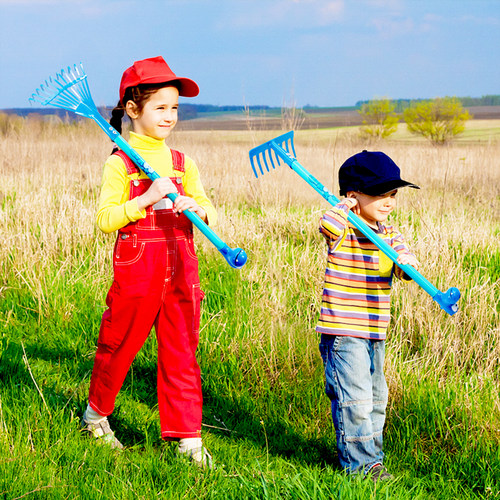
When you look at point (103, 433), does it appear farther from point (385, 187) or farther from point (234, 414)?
point (385, 187)

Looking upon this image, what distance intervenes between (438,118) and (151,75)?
133ft

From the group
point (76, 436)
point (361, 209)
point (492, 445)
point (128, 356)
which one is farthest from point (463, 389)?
point (76, 436)

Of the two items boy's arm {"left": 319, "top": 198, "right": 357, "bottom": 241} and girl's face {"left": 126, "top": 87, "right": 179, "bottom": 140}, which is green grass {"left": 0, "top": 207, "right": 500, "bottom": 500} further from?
girl's face {"left": 126, "top": 87, "right": 179, "bottom": 140}

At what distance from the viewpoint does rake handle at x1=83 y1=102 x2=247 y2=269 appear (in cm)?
197

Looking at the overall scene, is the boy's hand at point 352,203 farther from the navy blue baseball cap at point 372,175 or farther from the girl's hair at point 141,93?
the girl's hair at point 141,93

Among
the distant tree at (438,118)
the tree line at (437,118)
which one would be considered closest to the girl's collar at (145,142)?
the tree line at (437,118)

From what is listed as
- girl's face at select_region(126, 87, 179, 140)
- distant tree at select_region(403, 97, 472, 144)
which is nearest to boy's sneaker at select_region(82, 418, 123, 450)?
girl's face at select_region(126, 87, 179, 140)

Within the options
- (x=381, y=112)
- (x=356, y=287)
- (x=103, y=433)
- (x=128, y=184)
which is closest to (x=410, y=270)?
(x=356, y=287)

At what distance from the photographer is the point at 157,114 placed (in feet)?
7.32

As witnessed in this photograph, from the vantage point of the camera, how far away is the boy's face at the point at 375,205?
2258mm

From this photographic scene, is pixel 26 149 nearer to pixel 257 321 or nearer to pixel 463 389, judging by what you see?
pixel 257 321

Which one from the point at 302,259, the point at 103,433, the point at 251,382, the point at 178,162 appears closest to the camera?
the point at 178,162

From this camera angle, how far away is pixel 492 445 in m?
2.38

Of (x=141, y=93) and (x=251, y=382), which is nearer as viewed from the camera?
(x=141, y=93)
